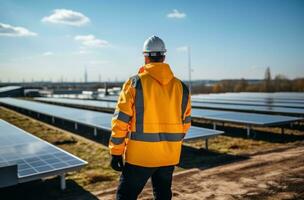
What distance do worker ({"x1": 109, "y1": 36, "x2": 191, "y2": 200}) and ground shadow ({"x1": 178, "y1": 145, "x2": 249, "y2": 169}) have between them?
14.4ft

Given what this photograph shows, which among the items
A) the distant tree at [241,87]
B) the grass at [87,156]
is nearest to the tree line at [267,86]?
the distant tree at [241,87]

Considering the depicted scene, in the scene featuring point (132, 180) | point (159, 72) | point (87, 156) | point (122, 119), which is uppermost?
point (159, 72)

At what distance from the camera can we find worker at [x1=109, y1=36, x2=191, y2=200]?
9.98 ft

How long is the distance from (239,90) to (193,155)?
1452 inches

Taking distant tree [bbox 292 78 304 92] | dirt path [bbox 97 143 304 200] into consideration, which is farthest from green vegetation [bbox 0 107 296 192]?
distant tree [bbox 292 78 304 92]

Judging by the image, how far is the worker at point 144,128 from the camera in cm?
304

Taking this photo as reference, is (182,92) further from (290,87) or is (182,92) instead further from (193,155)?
(290,87)

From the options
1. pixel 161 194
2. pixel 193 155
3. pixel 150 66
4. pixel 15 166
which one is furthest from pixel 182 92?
pixel 193 155

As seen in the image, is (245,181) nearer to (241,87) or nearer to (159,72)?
(159,72)

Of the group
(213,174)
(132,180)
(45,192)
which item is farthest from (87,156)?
(132,180)

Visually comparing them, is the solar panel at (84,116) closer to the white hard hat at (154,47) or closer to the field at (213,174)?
the field at (213,174)

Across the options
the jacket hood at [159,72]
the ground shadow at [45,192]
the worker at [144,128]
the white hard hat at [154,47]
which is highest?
the white hard hat at [154,47]

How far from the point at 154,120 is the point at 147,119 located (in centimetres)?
8

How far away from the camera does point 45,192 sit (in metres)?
5.88
